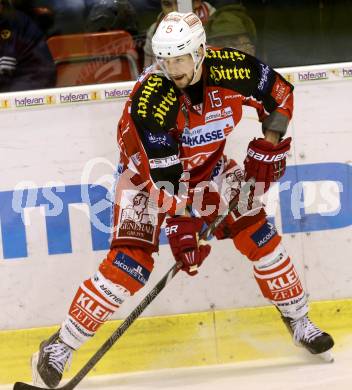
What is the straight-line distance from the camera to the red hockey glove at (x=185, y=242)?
3887mm

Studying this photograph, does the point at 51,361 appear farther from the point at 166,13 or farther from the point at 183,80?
the point at 166,13

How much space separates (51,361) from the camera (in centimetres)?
407

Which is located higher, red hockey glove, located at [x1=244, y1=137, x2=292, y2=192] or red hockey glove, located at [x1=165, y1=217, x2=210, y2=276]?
red hockey glove, located at [x1=244, y1=137, x2=292, y2=192]

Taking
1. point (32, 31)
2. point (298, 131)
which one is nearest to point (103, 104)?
point (32, 31)

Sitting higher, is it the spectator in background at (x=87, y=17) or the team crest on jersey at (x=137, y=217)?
the spectator in background at (x=87, y=17)

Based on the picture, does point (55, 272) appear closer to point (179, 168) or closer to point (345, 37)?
point (179, 168)

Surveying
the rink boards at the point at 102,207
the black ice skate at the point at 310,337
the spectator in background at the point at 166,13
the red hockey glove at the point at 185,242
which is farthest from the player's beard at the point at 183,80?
the black ice skate at the point at 310,337

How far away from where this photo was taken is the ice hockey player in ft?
12.7

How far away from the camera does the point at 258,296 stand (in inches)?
183

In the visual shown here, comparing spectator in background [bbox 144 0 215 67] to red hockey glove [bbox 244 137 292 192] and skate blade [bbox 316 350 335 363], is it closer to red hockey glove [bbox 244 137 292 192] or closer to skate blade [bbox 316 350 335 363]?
red hockey glove [bbox 244 137 292 192]

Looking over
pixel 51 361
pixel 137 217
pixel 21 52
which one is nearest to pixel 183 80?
pixel 137 217

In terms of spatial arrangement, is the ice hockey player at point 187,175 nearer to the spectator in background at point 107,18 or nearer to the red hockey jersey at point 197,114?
the red hockey jersey at point 197,114

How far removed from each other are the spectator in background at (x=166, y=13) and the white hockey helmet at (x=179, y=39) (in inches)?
26.2

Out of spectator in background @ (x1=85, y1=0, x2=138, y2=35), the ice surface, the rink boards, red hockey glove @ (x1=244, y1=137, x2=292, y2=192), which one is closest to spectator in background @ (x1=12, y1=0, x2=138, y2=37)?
spectator in background @ (x1=85, y1=0, x2=138, y2=35)
